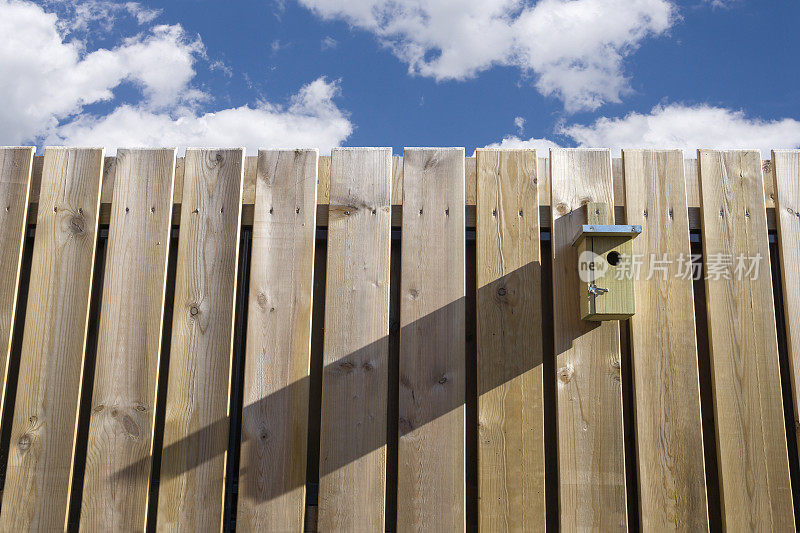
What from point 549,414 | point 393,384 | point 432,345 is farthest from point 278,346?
point 549,414

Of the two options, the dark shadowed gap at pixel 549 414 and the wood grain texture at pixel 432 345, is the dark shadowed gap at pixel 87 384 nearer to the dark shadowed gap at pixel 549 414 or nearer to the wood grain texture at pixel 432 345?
the wood grain texture at pixel 432 345

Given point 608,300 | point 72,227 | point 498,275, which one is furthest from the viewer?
point 72,227

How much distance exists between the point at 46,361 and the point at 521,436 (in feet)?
6.80

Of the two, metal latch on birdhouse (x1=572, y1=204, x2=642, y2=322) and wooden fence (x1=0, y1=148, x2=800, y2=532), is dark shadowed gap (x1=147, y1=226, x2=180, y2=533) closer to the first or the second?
wooden fence (x1=0, y1=148, x2=800, y2=532)

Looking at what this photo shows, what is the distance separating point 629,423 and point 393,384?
3.46ft

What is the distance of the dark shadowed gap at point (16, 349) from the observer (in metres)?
2.71

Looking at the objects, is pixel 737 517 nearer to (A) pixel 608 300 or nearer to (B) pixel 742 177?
(A) pixel 608 300

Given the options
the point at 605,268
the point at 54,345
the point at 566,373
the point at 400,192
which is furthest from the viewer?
the point at 400,192

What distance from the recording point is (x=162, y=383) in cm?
272

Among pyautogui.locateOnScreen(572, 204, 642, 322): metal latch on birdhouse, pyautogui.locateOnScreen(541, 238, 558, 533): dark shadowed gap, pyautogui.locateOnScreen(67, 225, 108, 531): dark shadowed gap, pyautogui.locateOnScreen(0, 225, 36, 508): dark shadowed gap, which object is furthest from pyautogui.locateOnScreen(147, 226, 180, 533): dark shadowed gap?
pyautogui.locateOnScreen(572, 204, 642, 322): metal latch on birdhouse

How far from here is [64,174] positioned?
2.79 meters

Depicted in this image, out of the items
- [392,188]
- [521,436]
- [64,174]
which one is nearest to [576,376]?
[521,436]

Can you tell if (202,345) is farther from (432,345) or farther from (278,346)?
(432,345)

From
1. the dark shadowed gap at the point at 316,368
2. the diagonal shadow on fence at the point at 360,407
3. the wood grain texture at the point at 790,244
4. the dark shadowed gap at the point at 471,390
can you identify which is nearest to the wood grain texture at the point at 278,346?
the diagonal shadow on fence at the point at 360,407
